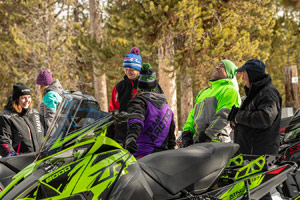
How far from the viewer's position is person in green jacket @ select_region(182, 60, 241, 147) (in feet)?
12.3

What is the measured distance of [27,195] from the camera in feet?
7.25

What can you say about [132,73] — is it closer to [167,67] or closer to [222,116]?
[222,116]

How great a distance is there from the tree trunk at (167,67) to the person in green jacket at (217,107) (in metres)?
5.62

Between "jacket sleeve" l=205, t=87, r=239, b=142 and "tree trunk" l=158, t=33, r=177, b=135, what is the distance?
19.0 ft

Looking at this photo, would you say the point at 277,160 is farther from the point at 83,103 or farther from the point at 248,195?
the point at 83,103

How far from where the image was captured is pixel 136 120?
119 inches

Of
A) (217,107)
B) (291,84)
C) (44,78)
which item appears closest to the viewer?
(217,107)

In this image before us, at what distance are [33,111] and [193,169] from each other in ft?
8.45

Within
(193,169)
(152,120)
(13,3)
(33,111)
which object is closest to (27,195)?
(193,169)

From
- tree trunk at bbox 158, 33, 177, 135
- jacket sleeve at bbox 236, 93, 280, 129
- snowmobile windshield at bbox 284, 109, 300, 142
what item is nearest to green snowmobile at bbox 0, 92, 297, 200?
jacket sleeve at bbox 236, 93, 280, 129

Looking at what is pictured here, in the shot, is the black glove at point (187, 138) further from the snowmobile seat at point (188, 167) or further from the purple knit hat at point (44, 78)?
the purple knit hat at point (44, 78)

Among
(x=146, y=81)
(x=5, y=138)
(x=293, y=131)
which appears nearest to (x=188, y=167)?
(x=146, y=81)

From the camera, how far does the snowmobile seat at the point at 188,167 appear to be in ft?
8.09

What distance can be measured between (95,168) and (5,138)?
2.23m
